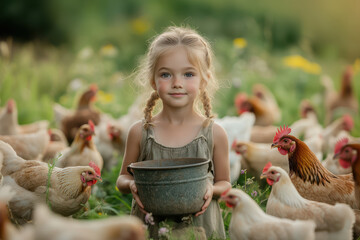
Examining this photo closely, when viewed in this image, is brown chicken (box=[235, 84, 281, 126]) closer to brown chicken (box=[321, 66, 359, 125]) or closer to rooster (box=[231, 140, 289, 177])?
brown chicken (box=[321, 66, 359, 125])

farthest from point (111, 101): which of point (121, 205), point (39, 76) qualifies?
point (121, 205)

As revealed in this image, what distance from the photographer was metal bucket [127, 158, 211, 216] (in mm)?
2301

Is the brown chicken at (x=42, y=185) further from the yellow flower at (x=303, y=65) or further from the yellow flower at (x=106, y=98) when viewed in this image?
the yellow flower at (x=303, y=65)

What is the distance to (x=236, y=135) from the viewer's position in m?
4.99

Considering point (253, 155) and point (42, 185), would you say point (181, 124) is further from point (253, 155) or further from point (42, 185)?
point (253, 155)

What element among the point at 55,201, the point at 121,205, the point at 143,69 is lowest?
the point at 121,205

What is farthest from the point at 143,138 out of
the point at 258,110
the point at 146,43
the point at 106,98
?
the point at 146,43

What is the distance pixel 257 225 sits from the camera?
2.26 metres

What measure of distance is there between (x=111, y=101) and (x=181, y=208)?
619 cm

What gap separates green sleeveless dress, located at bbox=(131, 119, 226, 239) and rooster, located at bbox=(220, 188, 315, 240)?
47 cm

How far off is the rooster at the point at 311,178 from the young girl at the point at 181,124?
428 mm

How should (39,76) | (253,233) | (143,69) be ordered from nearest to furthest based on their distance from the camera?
(253,233) → (143,69) → (39,76)

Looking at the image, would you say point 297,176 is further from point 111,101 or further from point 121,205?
point 111,101

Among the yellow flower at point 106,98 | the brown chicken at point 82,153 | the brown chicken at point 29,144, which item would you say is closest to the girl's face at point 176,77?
the brown chicken at point 82,153
